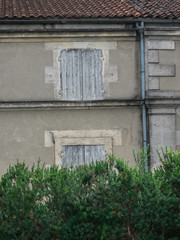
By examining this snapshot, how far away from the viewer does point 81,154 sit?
1186cm

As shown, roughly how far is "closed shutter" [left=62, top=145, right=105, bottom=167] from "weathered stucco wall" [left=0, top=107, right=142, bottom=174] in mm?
310

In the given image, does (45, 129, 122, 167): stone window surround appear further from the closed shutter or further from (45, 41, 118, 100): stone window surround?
(45, 41, 118, 100): stone window surround

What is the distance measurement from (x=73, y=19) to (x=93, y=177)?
610 centimetres

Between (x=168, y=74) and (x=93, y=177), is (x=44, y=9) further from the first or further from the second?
(x=93, y=177)

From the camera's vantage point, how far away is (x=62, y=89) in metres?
12.0

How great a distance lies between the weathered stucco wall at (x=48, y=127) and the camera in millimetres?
11789

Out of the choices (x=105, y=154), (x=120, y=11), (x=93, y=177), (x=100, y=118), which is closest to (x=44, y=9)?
(x=120, y=11)

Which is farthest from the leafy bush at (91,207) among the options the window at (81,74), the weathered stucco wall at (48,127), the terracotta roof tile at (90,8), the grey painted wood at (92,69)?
the terracotta roof tile at (90,8)

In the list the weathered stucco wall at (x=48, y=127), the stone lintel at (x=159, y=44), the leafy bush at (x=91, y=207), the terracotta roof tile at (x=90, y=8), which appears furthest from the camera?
the stone lintel at (x=159, y=44)

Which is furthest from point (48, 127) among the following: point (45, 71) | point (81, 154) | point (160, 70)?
point (160, 70)

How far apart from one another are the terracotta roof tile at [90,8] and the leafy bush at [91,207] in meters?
6.06

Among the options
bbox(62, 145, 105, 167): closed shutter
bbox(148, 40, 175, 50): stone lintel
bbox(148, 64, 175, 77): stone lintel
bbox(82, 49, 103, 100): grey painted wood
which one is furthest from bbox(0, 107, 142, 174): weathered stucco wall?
bbox(148, 40, 175, 50): stone lintel

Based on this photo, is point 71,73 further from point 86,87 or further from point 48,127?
point 48,127

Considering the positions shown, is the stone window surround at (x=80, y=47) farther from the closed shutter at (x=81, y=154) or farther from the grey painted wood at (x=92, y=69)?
the closed shutter at (x=81, y=154)
